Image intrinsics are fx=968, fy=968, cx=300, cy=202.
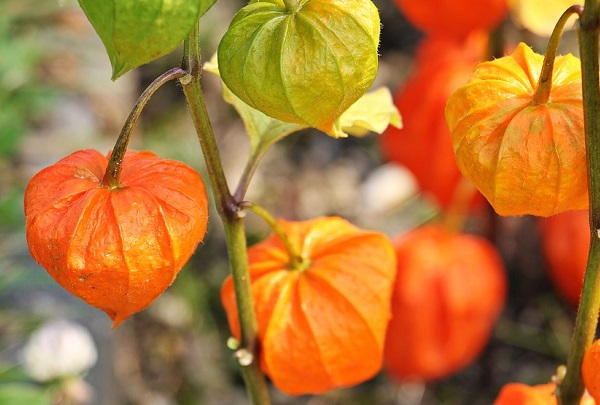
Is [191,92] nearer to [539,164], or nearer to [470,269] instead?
[539,164]

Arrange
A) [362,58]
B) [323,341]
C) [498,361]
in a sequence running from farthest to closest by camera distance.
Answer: [498,361], [323,341], [362,58]

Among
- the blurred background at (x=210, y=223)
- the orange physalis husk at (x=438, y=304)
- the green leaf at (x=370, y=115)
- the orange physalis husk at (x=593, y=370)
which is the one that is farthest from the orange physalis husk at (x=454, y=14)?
the orange physalis husk at (x=593, y=370)

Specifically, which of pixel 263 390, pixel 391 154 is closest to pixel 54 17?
pixel 391 154

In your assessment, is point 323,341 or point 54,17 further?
point 54,17

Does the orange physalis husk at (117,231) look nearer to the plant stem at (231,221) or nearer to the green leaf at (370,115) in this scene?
the plant stem at (231,221)

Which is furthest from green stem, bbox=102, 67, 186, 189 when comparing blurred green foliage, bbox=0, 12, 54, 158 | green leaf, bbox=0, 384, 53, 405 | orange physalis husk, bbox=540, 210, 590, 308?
orange physalis husk, bbox=540, 210, 590, 308

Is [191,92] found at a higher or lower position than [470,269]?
higher

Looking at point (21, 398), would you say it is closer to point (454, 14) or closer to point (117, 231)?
point (117, 231)
